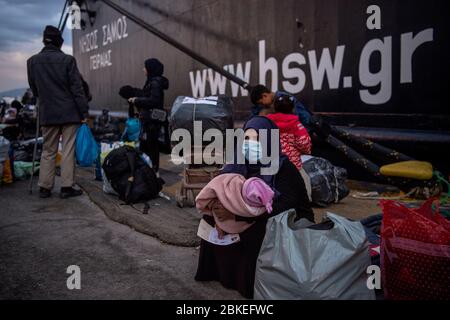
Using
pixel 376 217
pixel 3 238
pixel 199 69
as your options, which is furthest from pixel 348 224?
pixel 199 69

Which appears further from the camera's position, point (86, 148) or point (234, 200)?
point (86, 148)

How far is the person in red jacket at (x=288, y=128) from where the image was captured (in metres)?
4.05

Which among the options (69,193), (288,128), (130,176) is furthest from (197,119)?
(69,193)

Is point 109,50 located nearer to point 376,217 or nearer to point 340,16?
point 340,16

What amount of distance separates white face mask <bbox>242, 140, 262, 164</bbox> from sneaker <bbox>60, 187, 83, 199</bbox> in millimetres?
3298

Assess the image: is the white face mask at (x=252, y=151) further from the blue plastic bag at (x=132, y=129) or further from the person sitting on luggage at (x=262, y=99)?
the blue plastic bag at (x=132, y=129)

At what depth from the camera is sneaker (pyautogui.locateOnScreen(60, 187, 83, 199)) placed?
530 centimetres

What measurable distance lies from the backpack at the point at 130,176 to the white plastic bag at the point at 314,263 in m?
2.78

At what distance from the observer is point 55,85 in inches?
207

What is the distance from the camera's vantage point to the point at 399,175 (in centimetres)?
478

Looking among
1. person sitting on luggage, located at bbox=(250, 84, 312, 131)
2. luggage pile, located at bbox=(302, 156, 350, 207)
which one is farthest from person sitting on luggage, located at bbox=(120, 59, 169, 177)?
luggage pile, located at bbox=(302, 156, 350, 207)

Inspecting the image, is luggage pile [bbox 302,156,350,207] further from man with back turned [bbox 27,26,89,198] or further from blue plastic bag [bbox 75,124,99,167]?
blue plastic bag [bbox 75,124,99,167]

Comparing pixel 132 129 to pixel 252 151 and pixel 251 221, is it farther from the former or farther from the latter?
pixel 251 221

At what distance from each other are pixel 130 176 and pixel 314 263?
319cm
